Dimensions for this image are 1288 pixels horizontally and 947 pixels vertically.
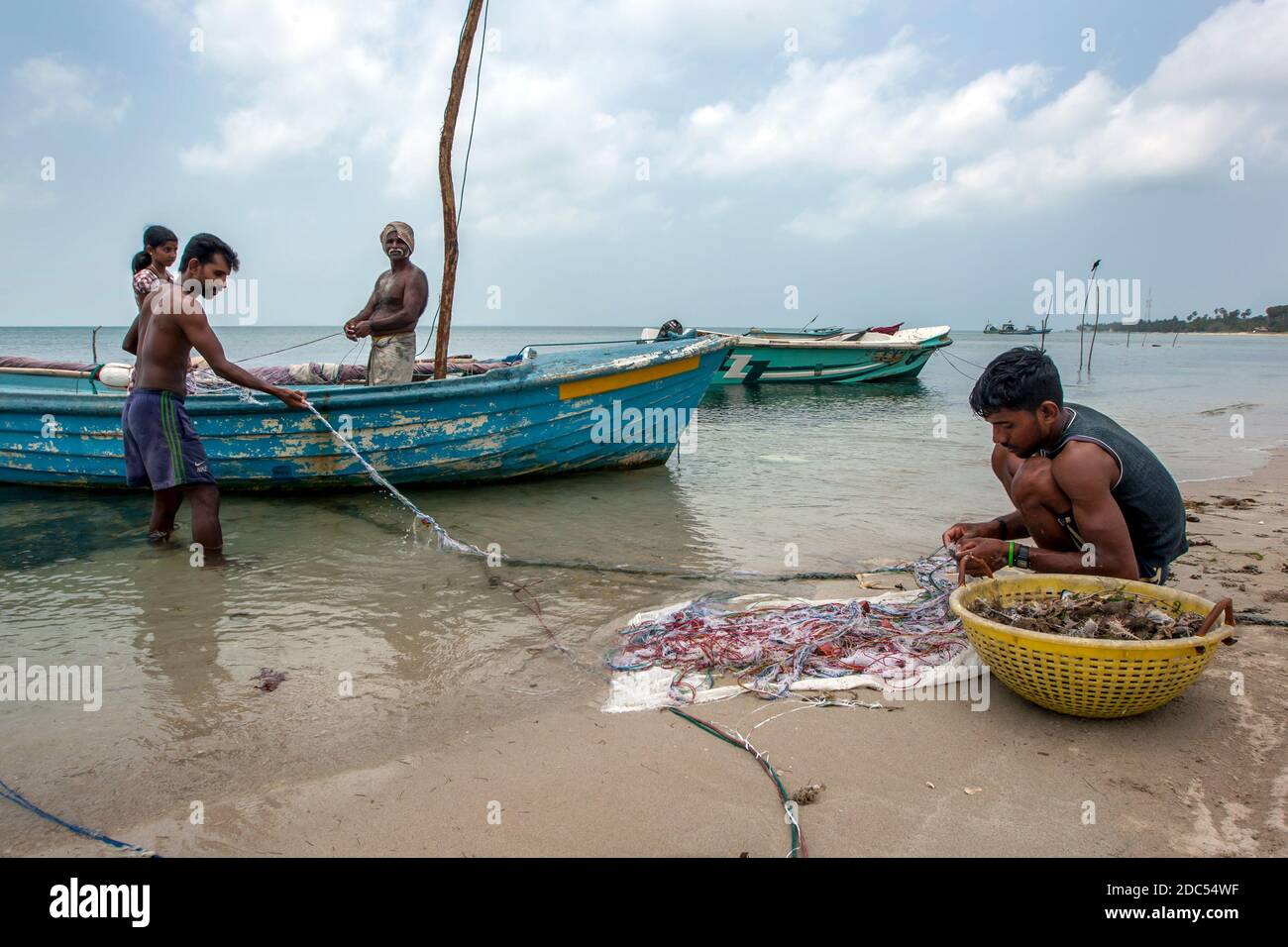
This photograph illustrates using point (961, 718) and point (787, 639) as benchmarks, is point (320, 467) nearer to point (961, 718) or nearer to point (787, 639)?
point (787, 639)

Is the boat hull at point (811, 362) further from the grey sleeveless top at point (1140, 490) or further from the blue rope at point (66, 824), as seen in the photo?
the blue rope at point (66, 824)

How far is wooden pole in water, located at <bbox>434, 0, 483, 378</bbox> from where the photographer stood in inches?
294

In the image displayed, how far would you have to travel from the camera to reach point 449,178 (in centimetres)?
760

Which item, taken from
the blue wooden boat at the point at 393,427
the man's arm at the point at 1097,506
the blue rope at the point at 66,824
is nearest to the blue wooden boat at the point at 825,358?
the blue wooden boat at the point at 393,427

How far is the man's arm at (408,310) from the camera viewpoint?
6902 millimetres

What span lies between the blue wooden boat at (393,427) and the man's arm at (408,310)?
0.55m

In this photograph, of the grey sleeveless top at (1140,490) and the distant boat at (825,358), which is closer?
the grey sleeveless top at (1140,490)

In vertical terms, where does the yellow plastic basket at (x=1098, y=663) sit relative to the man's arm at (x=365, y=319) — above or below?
below

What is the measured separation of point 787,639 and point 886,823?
1209 millimetres

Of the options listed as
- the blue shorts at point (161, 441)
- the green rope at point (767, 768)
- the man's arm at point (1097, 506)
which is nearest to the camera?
the green rope at point (767, 768)

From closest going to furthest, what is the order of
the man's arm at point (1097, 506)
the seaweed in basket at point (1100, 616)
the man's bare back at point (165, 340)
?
1. the seaweed in basket at point (1100, 616)
2. the man's arm at point (1097, 506)
3. the man's bare back at point (165, 340)
